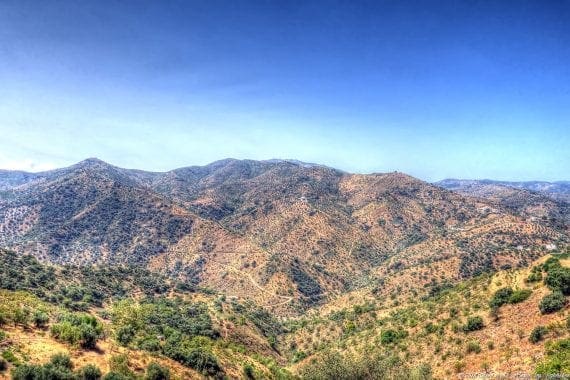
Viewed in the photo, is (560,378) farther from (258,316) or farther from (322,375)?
(258,316)

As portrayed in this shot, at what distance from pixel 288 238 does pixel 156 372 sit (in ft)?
393

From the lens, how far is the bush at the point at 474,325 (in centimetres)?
4112

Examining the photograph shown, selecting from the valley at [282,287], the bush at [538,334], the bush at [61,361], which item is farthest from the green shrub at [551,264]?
the bush at [61,361]

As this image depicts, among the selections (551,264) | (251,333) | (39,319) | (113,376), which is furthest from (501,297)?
(39,319)

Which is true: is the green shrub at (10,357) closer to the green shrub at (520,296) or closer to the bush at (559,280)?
the green shrub at (520,296)

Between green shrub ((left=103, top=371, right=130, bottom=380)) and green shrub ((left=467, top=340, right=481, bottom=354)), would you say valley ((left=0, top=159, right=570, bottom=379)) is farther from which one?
green shrub ((left=103, top=371, right=130, bottom=380))

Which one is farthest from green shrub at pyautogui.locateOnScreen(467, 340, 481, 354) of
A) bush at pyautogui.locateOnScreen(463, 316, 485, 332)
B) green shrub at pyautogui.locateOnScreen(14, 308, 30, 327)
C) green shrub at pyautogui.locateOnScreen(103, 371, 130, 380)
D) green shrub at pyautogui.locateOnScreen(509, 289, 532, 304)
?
green shrub at pyautogui.locateOnScreen(14, 308, 30, 327)

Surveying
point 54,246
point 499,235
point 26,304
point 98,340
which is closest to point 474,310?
point 98,340

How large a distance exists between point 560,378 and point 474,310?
2528cm

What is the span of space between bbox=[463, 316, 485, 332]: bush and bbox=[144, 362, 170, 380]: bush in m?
34.2

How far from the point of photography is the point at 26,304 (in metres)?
38.8

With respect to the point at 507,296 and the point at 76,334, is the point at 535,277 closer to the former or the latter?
the point at 507,296

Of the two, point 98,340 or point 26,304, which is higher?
point 26,304

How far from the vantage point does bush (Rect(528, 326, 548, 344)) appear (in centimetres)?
3152
